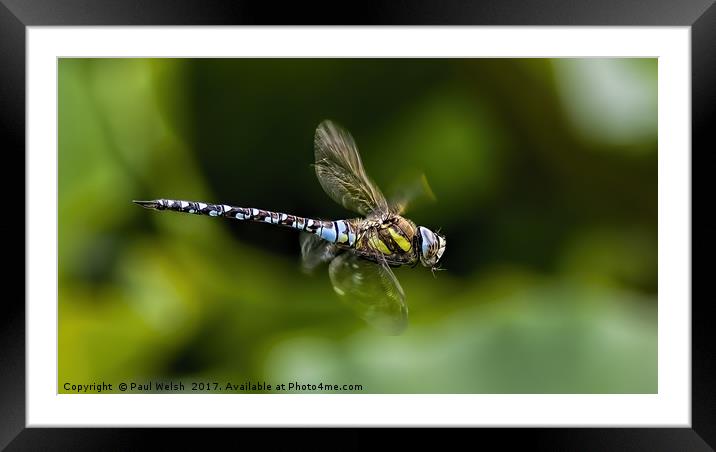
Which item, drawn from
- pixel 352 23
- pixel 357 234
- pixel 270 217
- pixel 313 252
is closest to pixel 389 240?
pixel 357 234

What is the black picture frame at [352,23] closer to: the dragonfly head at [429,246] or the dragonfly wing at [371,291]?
the dragonfly wing at [371,291]

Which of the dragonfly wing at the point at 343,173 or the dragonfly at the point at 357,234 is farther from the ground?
the dragonfly wing at the point at 343,173

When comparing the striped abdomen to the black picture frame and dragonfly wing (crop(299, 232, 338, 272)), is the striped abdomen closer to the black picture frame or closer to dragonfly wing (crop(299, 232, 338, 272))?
dragonfly wing (crop(299, 232, 338, 272))

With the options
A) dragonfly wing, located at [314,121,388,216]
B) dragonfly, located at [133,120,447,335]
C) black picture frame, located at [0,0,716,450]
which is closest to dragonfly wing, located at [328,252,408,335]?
dragonfly, located at [133,120,447,335]

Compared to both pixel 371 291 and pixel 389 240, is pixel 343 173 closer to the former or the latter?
pixel 389 240

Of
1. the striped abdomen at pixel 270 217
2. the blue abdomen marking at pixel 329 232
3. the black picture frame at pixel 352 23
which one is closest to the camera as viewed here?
the black picture frame at pixel 352 23

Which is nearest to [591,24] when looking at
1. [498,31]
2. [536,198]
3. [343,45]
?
[498,31]

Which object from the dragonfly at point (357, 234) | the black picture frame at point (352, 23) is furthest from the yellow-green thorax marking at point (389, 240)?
the black picture frame at point (352, 23)
